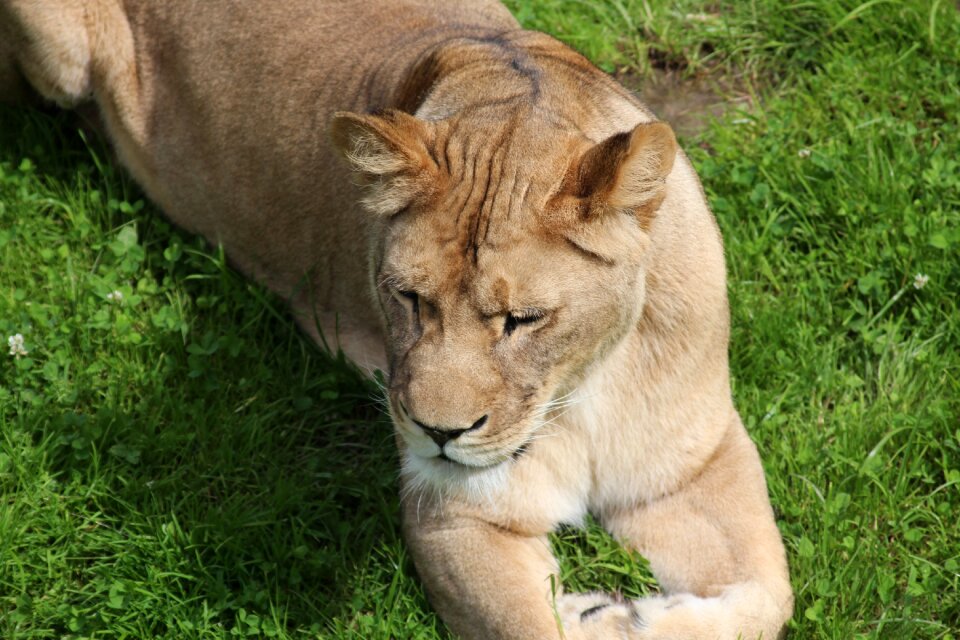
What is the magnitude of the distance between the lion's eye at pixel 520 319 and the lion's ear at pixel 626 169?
0.25 meters

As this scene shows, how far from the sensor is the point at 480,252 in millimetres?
2869

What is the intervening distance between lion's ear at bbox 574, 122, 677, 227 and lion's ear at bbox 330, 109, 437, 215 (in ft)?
1.21

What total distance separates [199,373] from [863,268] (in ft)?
7.48

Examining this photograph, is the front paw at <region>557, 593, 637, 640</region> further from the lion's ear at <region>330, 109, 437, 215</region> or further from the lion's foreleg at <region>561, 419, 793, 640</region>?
the lion's ear at <region>330, 109, 437, 215</region>

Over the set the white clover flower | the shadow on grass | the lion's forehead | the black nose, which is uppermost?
the lion's forehead

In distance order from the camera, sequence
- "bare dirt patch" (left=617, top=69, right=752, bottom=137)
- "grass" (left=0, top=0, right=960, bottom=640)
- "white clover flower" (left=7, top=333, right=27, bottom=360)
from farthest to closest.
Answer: "bare dirt patch" (left=617, top=69, right=752, bottom=137)
"white clover flower" (left=7, top=333, right=27, bottom=360)
"grass" (left=0, top=0, right=960, bottom=640)

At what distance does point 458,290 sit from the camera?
9.48ft

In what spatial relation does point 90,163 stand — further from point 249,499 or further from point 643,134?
point 643,134

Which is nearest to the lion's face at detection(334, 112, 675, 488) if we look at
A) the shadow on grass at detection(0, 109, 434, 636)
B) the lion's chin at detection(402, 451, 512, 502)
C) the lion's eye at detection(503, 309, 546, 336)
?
the lion's eye at detection(503, 309, 546, 336)

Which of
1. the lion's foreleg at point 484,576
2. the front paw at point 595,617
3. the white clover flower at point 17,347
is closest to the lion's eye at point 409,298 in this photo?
the lion's foreleg at point 484,576

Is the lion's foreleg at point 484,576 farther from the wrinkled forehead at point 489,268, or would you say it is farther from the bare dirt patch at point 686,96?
the bare dirt patch at point 686,96

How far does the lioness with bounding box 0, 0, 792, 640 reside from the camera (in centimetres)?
292

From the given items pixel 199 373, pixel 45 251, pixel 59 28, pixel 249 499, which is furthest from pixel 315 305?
pixel 59 28

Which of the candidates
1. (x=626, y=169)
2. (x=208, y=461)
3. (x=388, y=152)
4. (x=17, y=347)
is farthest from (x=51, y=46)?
(x=626, y=169)
